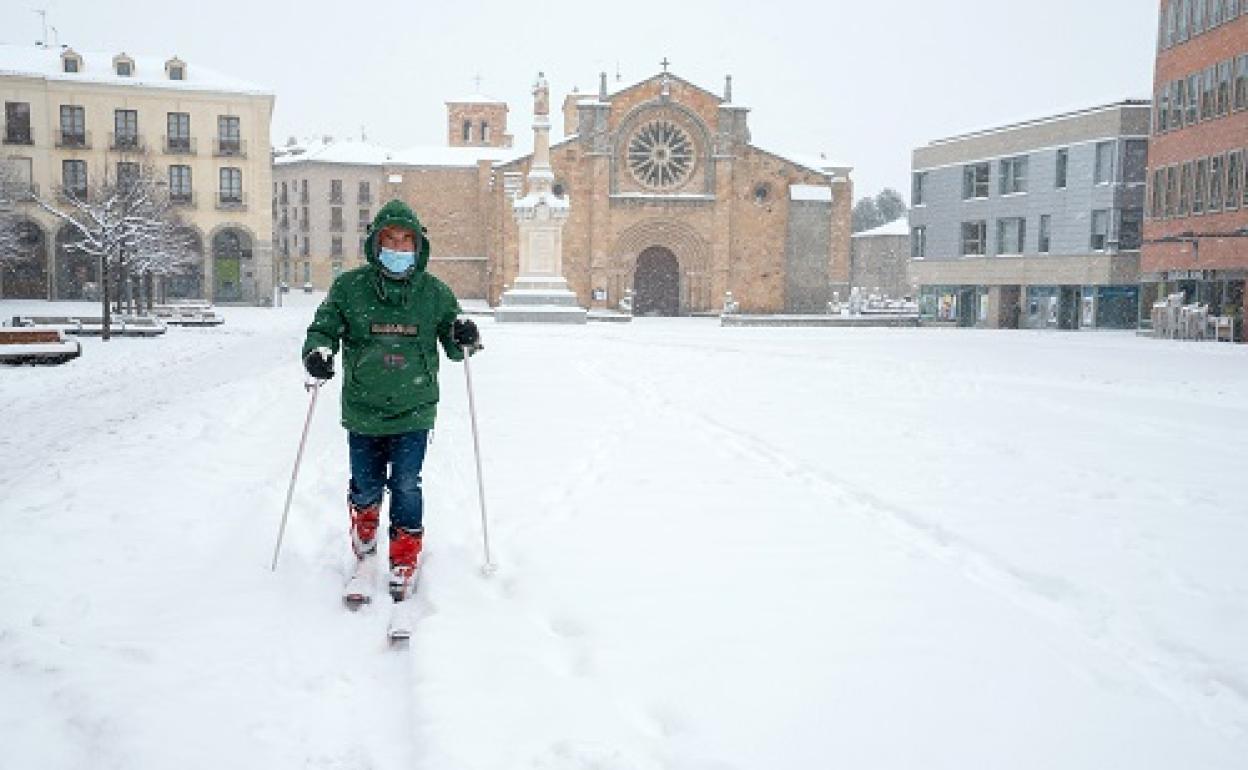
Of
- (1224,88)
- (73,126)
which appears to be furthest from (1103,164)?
(73,126)

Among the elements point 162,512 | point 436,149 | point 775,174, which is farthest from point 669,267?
point 162,512

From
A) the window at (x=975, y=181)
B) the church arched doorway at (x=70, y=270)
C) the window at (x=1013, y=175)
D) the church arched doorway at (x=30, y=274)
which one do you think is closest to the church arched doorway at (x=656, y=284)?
the window at (x=975, y=181)

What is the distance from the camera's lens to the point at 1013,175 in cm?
4294

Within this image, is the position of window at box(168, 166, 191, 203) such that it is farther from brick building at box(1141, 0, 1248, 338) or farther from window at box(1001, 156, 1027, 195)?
brick building at box(1141, 0, 1248, 338)

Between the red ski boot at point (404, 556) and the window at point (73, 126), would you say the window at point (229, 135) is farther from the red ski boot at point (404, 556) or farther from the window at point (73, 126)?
the red ski boot at point (404, 556)

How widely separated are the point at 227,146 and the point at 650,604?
52781 mm

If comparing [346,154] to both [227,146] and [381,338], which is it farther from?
[381,338]

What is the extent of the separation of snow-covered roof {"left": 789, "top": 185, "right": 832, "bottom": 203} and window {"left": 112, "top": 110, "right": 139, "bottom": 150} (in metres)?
34.3

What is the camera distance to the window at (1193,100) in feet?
103

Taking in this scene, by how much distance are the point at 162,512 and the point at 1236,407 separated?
12548 millimetres

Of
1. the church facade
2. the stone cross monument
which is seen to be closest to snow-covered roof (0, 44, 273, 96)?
the church facade

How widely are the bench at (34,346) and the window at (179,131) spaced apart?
122 feet

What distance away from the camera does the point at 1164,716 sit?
10.5 feet

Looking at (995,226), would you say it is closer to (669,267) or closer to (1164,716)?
(669,267)
